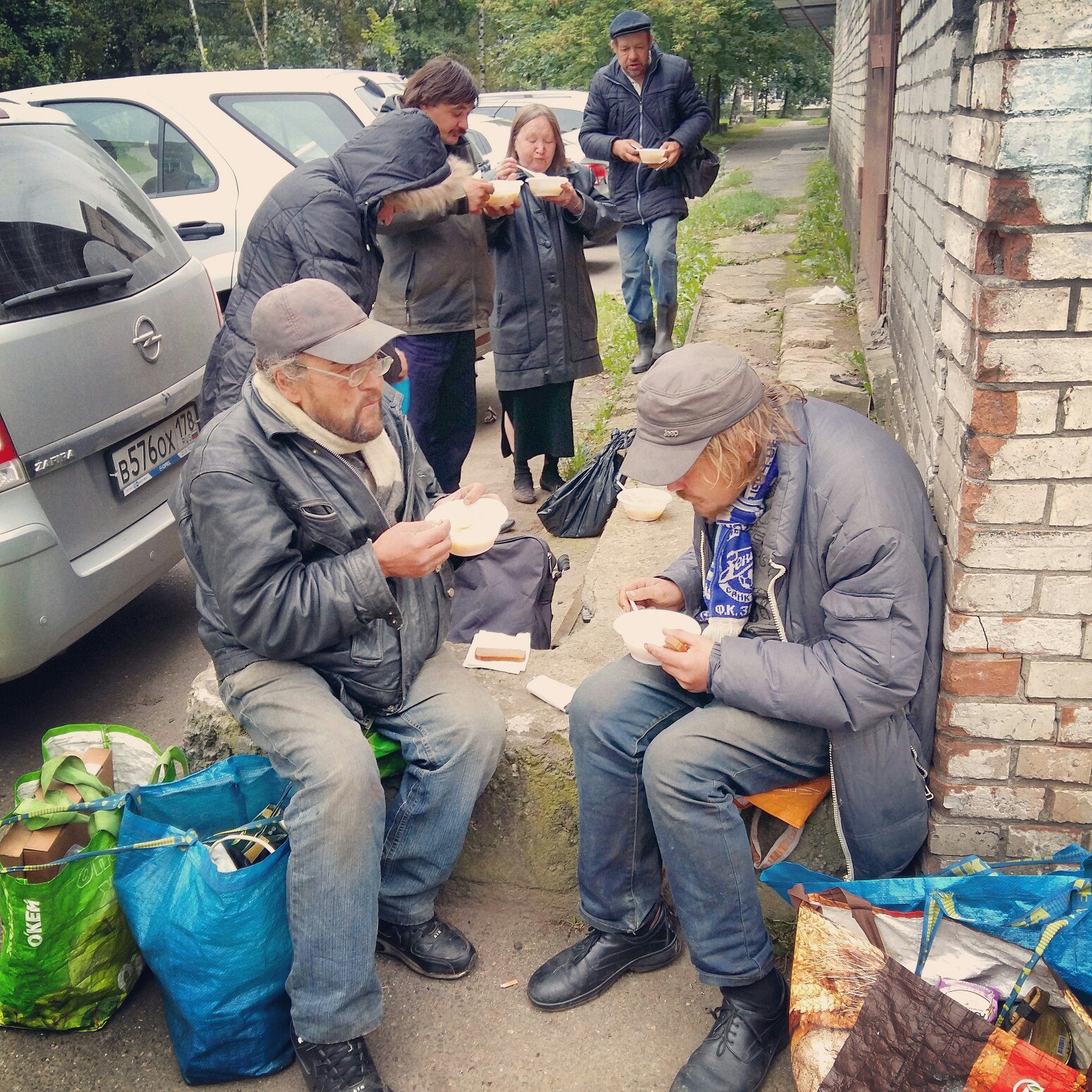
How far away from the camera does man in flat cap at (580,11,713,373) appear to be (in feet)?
19.3

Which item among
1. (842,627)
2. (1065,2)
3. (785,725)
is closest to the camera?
(1065,2)

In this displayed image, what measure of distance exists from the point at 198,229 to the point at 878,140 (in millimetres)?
3964

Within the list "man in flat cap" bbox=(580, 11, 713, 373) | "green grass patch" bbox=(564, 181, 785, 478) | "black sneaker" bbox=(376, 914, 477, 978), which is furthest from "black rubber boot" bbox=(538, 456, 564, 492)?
"black sneaker" bbox=(376, 914, 477, 978)

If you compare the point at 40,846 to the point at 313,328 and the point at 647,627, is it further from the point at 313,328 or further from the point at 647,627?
the point at 647,627

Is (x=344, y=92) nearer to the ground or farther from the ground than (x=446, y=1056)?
farther from the ground

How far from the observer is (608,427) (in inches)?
217

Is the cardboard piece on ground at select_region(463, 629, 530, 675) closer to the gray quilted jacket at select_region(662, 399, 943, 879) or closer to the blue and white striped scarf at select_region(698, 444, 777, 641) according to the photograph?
the blue and white striped scarf at select_region(698, 444, 777, 641)

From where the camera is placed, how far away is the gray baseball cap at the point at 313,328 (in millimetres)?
2318

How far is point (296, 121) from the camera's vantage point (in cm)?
623

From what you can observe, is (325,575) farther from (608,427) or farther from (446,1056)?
(608,427)

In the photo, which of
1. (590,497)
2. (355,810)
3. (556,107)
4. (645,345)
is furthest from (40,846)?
(556,107)

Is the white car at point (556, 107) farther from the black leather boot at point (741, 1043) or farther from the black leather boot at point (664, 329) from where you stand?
the black leather boot at point (741, 1043)

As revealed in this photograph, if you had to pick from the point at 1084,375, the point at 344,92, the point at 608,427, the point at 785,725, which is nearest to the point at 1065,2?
the point at 1084,375

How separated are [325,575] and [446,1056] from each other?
1.06m
